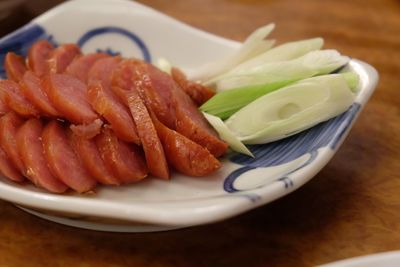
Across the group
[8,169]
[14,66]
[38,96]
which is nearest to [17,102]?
[38,96]

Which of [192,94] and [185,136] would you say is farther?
[192,94]

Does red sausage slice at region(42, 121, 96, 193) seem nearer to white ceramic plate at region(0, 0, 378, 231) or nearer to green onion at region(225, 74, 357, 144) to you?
white ceramic plate at region(0, 0, 378, 231)

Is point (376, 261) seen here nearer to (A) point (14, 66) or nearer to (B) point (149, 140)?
(B) point (149, 140)

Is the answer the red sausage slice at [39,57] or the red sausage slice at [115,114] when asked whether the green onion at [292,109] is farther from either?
the red sausage slice at [39,57]

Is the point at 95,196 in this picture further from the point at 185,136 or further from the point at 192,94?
the point at 192,94

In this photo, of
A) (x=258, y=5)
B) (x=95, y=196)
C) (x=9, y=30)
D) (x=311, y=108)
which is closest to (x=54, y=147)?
(x=95, y=196)

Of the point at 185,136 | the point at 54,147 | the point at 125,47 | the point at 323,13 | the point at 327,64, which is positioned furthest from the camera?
the point at 323,13

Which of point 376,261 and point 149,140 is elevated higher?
point 149,140
